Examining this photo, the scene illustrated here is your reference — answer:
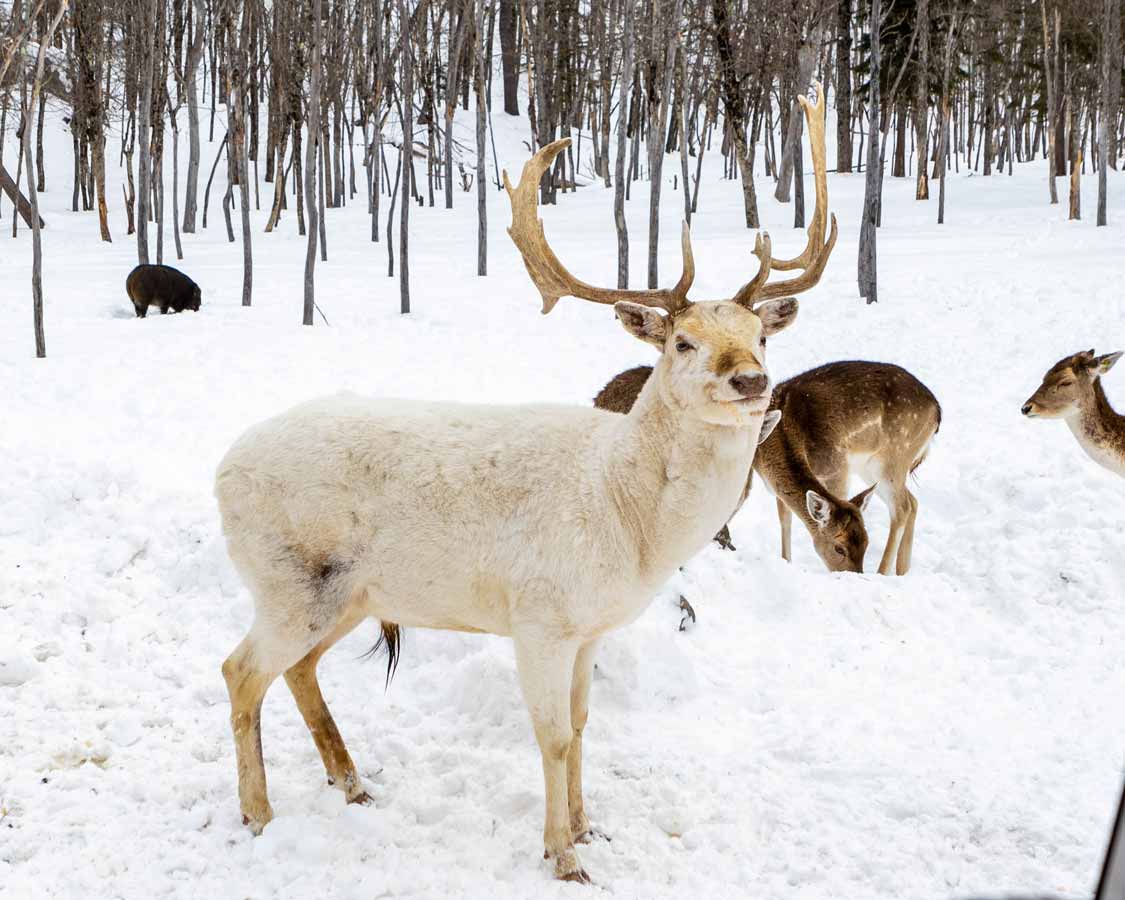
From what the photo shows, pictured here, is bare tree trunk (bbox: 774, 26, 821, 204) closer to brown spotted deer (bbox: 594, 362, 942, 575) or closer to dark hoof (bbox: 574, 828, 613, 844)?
brown spotted deer (bbox: 594, 362, 942, 575)

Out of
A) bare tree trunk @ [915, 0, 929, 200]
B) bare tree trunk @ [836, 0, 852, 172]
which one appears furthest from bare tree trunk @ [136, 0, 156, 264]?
bare tree trunk @ [836, 0, 852, 172]

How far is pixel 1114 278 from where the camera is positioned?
1588 centimetres

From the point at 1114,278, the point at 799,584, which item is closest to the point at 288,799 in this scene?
the point at 799,584

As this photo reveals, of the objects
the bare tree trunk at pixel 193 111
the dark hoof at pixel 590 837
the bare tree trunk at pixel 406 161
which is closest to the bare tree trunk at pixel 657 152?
the bare tree trunk at pixel 406 161

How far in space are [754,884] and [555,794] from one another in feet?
2.70

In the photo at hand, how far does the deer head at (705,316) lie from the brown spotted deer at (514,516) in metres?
0.01

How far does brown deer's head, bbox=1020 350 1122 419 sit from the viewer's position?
8.21m

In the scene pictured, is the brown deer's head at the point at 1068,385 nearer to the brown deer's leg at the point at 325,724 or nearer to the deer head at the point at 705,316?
the deer head at the point at 705,316

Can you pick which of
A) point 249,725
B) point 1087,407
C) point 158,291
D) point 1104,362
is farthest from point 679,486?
point 158,291

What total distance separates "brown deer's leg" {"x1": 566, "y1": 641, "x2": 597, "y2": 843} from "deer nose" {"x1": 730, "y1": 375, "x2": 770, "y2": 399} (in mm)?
1306

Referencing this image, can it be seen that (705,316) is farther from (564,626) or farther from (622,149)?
(622,149)

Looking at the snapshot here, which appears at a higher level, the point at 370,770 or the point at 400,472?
the point at 400,472

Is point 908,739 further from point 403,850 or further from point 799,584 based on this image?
point 403,850

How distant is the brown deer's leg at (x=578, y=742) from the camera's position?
167 inches
